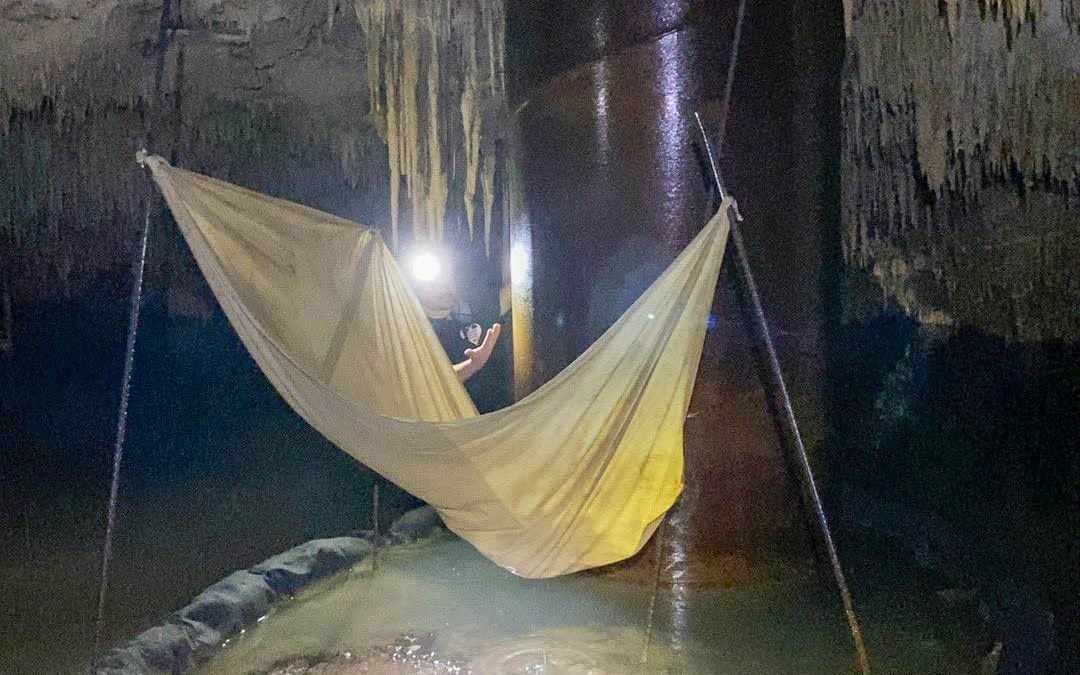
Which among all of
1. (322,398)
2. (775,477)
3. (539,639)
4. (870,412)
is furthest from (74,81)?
(870,412)

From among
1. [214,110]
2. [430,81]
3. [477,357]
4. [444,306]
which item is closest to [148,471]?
[214,110]

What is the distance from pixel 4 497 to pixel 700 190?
17.1 ft

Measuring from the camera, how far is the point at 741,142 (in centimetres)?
332

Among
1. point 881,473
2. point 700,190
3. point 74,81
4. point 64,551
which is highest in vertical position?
point 74,81

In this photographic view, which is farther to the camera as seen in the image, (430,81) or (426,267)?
(426,267)

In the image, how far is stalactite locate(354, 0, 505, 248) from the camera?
14.4 feet

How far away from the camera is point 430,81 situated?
14.9 ft

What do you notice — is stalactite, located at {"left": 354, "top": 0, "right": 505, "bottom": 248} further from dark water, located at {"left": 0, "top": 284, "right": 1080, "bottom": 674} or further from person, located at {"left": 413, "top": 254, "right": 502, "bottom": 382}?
dark water, located at {"left": 0, "top": 284, "right": 1080, "bottom": 674}

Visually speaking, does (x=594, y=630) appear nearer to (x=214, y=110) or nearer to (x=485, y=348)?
(x=485, y=348)

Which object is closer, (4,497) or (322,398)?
(322,398)

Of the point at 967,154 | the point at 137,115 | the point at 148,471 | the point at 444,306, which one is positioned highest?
the point at 137,115

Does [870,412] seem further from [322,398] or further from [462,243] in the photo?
[462,243]

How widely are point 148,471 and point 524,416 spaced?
4767 millimetres

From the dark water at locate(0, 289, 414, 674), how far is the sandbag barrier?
0.80 metres
